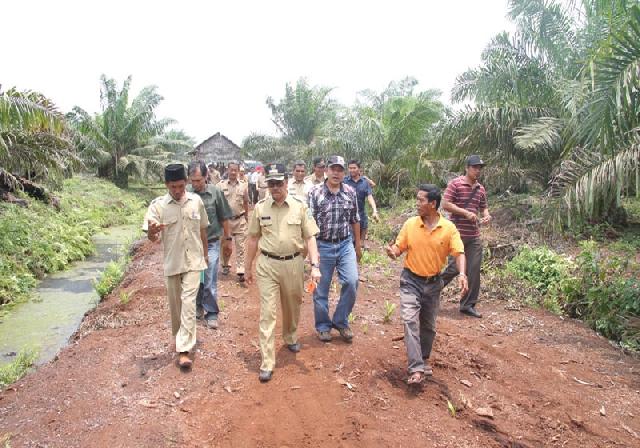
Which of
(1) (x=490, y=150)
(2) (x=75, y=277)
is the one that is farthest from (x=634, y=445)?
(2) (x=75, y=277)

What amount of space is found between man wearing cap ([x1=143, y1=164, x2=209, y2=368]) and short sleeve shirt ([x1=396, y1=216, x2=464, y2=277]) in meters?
1.99

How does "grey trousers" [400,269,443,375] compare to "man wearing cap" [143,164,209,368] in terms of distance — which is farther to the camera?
"man wearing cap" [143,164,209,368]

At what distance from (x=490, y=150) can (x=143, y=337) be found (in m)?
9.68

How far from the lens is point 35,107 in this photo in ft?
29.6

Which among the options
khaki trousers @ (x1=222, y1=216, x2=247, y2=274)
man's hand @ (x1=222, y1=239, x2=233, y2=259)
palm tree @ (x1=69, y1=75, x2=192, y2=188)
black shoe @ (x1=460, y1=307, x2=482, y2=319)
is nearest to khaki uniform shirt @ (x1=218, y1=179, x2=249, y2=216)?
khaki trousers @ (x1=222, y1=216, x2=247, y2=274)

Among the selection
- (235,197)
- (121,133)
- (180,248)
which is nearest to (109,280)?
(235,197)

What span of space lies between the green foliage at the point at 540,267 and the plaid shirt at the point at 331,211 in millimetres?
3701

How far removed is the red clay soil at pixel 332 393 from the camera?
373 cm

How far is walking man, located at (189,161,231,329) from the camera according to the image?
19.3 feet

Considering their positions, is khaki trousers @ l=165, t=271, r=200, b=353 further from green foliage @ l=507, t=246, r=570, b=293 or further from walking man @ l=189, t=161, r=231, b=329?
green foliage @ l=507, t=246, r=570, b=293

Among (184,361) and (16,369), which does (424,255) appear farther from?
(16,369)

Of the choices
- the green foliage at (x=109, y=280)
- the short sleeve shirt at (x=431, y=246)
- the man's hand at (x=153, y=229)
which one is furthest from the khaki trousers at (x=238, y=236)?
the short sleeve shirt at (x=431, y=246)

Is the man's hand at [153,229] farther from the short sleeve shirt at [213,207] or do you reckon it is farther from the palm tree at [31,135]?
the palm tree at [31,135]

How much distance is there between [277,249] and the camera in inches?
182
